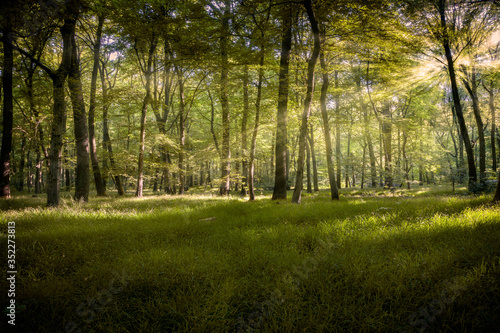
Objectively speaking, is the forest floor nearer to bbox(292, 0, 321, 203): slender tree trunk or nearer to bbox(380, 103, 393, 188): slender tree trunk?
bbox(292, 0, 321, 203): slender tree trunk

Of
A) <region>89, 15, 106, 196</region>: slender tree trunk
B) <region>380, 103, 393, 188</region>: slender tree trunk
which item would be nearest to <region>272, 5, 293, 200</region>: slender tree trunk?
<region>380, 103, 393, 188</region>: slender tree trunk

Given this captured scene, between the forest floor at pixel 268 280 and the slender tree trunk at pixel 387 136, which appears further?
the slender tree trunk at pixel 387 136

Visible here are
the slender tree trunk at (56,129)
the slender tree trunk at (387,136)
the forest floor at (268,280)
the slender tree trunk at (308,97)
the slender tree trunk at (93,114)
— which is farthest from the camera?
the slender tree trunk at (387,136)

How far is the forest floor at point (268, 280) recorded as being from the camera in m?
1.87

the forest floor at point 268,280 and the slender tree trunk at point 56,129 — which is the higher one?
the slender tree trunk at point 56,129

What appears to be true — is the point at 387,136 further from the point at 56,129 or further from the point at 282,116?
the point at 56,129

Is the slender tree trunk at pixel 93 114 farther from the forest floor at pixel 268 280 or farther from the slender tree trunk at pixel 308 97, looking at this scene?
the slender tree trunk at pixel 308 97

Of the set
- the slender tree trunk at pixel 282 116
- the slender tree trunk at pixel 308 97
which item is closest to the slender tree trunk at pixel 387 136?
the slender tree trunk at pixel 282 116

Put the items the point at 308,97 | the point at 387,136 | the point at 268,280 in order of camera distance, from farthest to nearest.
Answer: the point at 387,136, the point at 308,97, the point at 268,280

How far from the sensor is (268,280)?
245 cm

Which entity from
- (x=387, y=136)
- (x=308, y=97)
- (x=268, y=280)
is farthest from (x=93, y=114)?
Answer: (x=387, y=136)

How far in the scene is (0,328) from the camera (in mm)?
1784

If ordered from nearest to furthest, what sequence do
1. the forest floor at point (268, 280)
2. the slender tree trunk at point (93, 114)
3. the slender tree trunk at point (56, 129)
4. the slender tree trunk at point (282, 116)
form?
the forest floor at point (268, 280), the slender tree trunk at point (56, 129), the slender tree trunk at point (282, 116), the slender tree trunk at point (93, 114)

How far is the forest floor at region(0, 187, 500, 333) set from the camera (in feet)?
6.13
